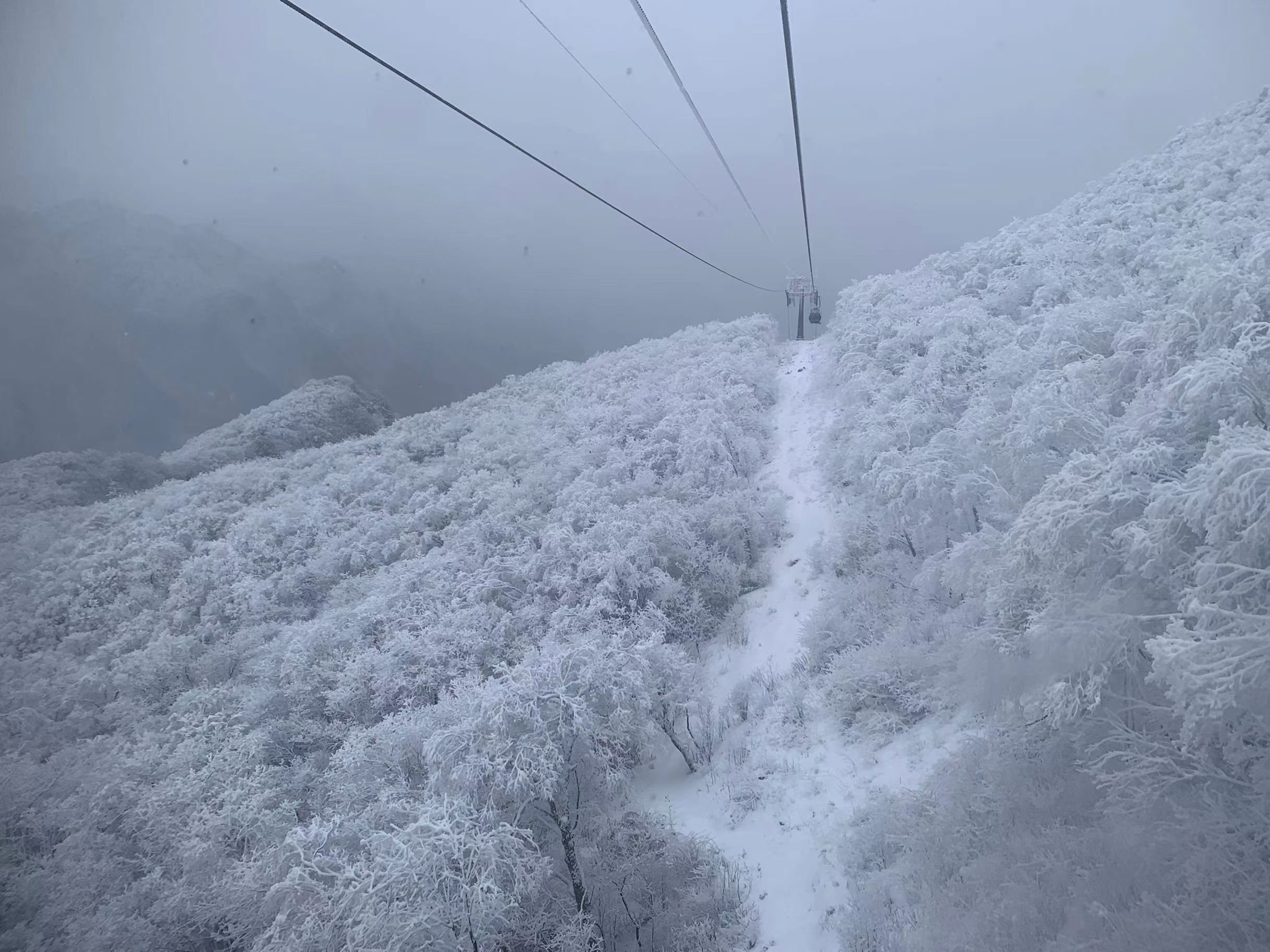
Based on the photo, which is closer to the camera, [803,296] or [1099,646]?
[1099,646]

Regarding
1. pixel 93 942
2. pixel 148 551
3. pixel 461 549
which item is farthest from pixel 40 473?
pixel 93 942

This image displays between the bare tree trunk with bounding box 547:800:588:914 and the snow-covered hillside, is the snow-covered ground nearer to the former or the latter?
the bare tree trunk with bounding box 547:800:588:914

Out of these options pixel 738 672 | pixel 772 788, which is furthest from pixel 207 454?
pixel 772 788

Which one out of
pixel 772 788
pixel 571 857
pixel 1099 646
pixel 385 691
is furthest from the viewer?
pixel 385 691

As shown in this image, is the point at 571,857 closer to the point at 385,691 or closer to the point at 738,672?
the point at 385,691

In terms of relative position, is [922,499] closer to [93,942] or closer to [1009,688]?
[1009,688]

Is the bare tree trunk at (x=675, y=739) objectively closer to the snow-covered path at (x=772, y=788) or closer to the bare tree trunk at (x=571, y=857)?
the snow-covered path at (x=772, y=788)

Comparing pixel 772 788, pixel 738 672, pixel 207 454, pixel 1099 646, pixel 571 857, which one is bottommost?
pixel 772 788
